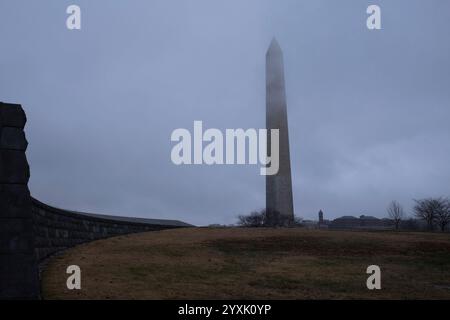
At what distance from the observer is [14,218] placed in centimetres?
690

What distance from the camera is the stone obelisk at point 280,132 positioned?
37.6 m

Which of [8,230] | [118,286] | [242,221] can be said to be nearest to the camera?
[8,230]

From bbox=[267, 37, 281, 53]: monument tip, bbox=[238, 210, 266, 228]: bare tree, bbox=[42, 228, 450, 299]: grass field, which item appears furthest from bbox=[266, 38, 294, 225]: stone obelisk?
bbox=[42, 228, 450, 299]: grass field

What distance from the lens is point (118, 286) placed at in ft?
32.3

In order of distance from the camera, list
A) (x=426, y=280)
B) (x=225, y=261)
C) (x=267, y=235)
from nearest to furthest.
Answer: (x=426, y=280), (x=225, y=261), (x=267, y=235)

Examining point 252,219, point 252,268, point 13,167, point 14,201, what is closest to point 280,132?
point 252,219

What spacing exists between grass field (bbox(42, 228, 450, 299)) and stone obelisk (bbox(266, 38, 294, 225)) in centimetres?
1467

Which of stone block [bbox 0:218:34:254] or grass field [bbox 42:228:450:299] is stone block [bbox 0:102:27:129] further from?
grass field [bbox 42:228:450:299]

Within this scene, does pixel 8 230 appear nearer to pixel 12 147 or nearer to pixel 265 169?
pixel 12 147

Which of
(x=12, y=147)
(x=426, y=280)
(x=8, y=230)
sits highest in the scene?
(x=12, y=147)

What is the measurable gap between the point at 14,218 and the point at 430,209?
5737 centimetres
